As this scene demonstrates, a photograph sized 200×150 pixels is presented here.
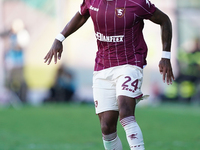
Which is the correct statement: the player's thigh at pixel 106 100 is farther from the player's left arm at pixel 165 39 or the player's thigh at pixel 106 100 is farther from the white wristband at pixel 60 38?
the white wristband at pixel 60 38

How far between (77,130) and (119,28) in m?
4.81

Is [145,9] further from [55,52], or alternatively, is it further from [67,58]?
[67,58]

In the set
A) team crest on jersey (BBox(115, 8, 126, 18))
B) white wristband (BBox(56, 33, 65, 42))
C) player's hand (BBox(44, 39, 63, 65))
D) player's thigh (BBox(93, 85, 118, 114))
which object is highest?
team crest on jersey (BBox(115, 8, 126, 18))

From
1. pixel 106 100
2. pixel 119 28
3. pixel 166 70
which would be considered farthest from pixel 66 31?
pixel 166 70

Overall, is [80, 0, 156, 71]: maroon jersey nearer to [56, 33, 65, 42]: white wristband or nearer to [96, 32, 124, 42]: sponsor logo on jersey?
[96, 32, 124, 42]: sponsor logo on jersey

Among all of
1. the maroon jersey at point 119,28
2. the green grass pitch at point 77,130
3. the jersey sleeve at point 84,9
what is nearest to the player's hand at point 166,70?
the maroon jersey at point 119,28

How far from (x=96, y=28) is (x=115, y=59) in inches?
16.3

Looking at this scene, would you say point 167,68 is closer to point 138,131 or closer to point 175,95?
point 138,131

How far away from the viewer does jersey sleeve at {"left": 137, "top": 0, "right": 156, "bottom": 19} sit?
17.0 feet

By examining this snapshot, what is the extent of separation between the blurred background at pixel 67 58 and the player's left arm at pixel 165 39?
11975mm

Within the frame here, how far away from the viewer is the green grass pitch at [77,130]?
7802 mm

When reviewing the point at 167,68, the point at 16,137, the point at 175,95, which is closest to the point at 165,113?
the point at 175,95

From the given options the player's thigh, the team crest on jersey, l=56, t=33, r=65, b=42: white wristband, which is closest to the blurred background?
l=56, t=33, r=65, b=42: white wristband

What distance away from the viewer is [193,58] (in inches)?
708
